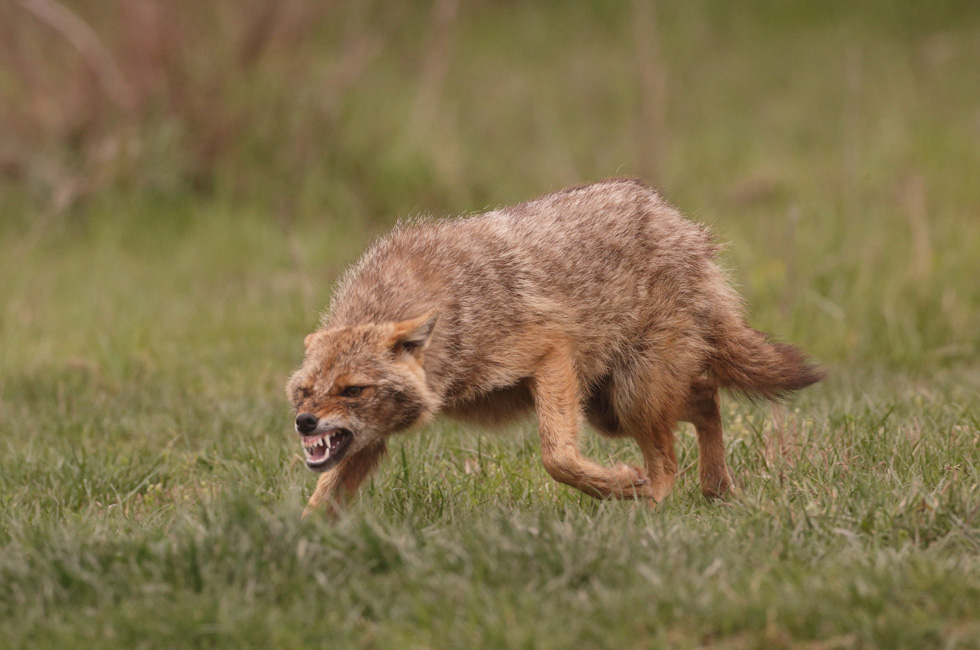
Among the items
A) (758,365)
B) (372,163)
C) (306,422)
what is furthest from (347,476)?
(372,163)

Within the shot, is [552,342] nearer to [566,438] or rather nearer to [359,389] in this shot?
[566,438]

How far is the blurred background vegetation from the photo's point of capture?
30.0 ft

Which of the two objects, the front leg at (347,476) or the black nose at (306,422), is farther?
the front leg at (347,476)

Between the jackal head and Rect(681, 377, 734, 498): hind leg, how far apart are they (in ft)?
4.63

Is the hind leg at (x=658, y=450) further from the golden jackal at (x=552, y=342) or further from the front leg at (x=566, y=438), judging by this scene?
the front leg at (x=566, y=438)

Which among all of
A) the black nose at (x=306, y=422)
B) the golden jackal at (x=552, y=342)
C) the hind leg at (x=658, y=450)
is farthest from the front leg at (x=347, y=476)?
the hind leg at (x=658, y=450)

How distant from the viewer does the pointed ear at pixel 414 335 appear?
190 inches

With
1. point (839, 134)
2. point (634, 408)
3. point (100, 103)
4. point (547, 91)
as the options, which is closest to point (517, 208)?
point (634, 408)

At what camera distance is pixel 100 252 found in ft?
35.8

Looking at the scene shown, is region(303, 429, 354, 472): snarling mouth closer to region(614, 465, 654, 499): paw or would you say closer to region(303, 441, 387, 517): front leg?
region(303, 441, 387, 517): front leg

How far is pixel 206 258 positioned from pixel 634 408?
6.30 m

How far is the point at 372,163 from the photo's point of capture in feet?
40.3

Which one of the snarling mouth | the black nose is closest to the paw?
the snarling mouth

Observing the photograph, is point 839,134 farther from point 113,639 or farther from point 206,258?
point 113,639
